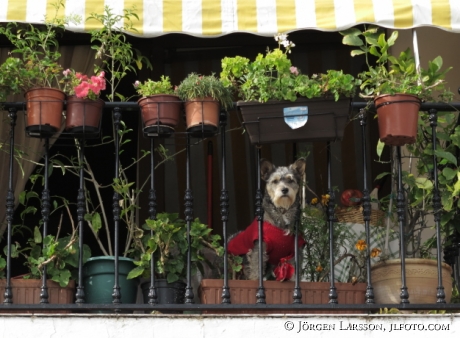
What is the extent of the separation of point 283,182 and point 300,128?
641 mm

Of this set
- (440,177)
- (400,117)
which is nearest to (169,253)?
(400,117)

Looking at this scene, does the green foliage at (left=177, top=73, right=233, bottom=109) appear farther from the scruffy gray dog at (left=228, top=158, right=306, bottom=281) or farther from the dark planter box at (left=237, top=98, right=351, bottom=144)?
the scruffy gray dog at (left=228, top=158, right=306, bottom=281)

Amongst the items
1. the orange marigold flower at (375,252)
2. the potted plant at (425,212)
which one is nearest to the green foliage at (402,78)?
the potted plant at (425,212)

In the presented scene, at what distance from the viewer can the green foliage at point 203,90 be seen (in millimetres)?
6059

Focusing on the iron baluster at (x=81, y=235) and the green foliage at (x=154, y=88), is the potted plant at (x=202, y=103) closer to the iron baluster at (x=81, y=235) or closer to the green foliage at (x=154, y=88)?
the green foliage at (x=154, y=88)

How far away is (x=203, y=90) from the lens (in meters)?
6.06

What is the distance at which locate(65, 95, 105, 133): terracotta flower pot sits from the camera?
6.07 m

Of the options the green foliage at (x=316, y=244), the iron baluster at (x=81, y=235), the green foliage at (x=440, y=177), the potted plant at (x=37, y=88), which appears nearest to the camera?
the iron baluster at (x=81, y=235)

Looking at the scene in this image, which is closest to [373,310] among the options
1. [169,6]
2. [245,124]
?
[245,124]

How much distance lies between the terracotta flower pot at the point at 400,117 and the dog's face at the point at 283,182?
769 mm

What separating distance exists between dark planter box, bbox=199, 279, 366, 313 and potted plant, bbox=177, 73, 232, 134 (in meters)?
0.89

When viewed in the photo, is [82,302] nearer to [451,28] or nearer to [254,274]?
[254,274]

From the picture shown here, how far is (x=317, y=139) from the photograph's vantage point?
6004 mm

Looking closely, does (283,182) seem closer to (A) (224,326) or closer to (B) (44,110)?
(A) (224,326)
